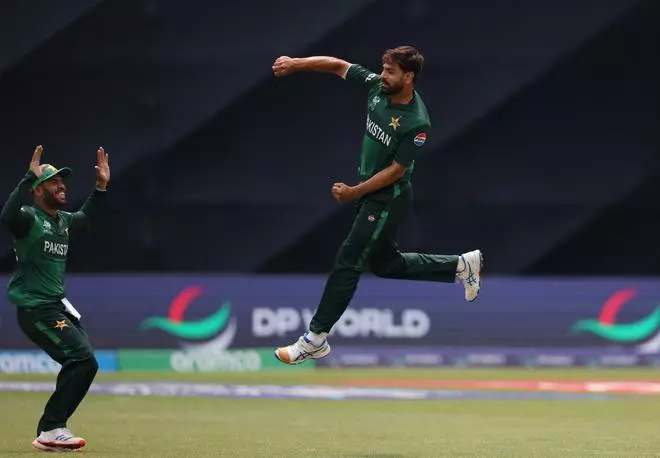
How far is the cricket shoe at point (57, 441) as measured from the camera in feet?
32.2

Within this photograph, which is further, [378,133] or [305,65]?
[305,65]

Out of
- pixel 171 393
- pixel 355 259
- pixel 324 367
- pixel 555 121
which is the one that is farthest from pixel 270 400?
pixel 555 121

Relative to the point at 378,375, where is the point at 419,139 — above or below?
above

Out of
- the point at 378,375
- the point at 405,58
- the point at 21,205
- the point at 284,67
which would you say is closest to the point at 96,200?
the point at 21,205

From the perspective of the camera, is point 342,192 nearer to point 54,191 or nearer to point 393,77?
point 393,77

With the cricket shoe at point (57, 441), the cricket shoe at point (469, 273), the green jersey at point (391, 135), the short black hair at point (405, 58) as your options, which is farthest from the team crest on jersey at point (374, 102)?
the cricket shoe at point (57, 441)

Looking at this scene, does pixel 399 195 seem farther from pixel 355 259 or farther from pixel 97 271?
pixel 97 271

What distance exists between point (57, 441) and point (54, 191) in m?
1.65

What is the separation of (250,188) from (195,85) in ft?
4.77

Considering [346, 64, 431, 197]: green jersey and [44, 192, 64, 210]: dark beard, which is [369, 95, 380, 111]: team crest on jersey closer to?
[346, 64, 431, 197]: green jersey

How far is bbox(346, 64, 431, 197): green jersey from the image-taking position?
9695 millimetres

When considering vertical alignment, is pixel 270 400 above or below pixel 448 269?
below

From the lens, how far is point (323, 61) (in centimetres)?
1012

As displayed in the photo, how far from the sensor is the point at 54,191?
396 inches
